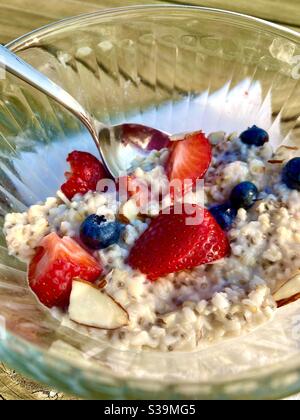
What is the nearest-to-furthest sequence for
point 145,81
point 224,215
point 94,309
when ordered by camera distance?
point 94,309
point 224,215
point 145,81

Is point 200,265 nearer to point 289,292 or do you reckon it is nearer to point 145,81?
point 289,292

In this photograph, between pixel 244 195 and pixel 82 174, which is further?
pixel 82 174

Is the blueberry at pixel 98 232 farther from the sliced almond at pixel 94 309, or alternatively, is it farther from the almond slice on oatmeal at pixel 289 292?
the almond slice on oatmeal at pixel 289 292

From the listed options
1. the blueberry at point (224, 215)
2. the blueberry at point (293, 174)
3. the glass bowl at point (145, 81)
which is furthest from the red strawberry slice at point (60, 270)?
the blueberry at point (293, 174)

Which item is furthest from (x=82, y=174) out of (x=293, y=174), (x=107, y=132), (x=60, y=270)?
(x=293, y=174)

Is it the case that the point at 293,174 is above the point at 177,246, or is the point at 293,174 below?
above

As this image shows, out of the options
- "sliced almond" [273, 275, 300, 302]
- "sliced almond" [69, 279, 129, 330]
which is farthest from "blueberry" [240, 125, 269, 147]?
"sliced almond" [69, 279, 129, 330]

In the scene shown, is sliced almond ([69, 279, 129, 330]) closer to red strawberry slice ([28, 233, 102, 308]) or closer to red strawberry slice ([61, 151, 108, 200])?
red strawberry slice ([28, 233, 102, 308])
